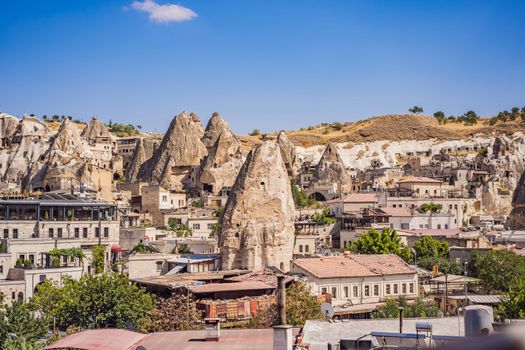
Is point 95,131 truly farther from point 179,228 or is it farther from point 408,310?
point 408,310

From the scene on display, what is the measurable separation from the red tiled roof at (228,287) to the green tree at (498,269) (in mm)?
16567

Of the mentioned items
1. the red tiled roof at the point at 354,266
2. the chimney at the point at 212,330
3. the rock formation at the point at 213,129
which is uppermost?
the rock formation at the point at 213,129

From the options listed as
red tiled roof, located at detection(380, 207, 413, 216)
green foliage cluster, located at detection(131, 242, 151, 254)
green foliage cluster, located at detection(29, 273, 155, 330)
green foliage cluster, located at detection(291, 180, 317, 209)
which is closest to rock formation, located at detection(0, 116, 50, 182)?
green foliage cluster, located at detection(291, 180, 317, 209)

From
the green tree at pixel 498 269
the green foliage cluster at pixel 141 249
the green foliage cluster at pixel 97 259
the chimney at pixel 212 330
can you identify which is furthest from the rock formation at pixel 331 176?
the chimney at pixel 212 330

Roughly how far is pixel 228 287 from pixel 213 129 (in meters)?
91.2

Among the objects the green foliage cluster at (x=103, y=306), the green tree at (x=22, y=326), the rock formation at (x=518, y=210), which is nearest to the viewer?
the green tree at (x=22, y=326)

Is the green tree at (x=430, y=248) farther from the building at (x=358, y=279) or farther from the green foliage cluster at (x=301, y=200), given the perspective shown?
the green foliage cluster at (x=301, y=200)

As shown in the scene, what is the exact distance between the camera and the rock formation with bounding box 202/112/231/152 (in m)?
130

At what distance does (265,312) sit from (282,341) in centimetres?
1953

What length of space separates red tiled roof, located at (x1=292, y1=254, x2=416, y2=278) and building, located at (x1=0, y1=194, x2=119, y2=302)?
52.4 feet

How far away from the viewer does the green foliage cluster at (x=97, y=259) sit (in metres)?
55.8

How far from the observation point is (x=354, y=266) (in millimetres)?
51219

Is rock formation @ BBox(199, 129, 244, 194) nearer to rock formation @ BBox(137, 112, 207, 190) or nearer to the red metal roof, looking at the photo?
rock formation @ BBox(137, 112, 207, 190)

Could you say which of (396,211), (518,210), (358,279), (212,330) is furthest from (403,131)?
(212,330)
